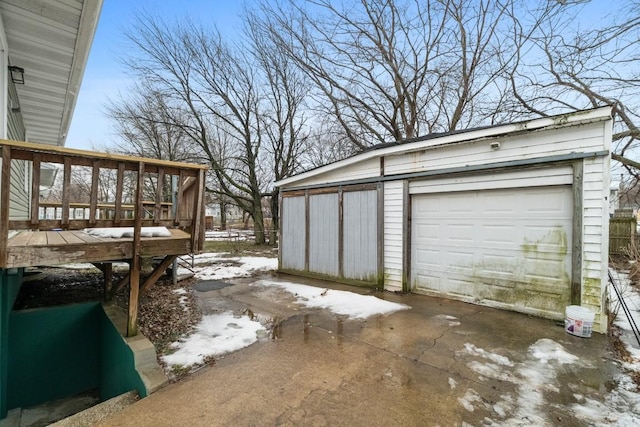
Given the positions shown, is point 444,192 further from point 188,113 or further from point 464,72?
point 188,113

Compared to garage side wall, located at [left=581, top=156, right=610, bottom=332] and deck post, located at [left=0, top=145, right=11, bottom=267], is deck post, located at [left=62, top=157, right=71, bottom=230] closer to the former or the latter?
deck post, located at [left=0, top=145, right=11, bottom=267]

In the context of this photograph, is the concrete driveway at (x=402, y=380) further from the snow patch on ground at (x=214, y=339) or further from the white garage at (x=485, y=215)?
the white garage at (x=485, y=215)

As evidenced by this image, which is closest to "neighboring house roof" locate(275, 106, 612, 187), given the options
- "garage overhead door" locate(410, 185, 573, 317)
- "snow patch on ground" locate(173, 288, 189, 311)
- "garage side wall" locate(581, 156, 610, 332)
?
"garage side wall" locate(581, 156, 610, 332)

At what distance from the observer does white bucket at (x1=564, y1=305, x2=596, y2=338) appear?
327 cm

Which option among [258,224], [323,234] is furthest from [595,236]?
[258,224]

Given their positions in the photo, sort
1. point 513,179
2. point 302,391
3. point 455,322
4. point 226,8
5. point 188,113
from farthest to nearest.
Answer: point 188,113 → point 226,8 → point 513,179 → point 455,322 → point 302,391

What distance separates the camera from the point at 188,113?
13.6 m

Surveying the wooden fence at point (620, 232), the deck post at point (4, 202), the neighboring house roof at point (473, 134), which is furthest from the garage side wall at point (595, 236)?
the wooden fence at point (620, 232)

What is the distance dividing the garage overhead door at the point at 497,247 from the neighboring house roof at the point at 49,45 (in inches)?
207

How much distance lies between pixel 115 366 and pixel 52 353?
4.57ft

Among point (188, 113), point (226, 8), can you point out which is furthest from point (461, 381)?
point (188, 113)

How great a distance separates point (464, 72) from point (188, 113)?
11.9 metres

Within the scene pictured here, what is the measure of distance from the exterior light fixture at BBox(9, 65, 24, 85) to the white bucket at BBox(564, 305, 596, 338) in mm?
7524

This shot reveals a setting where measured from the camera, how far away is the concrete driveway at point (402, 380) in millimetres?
2000
